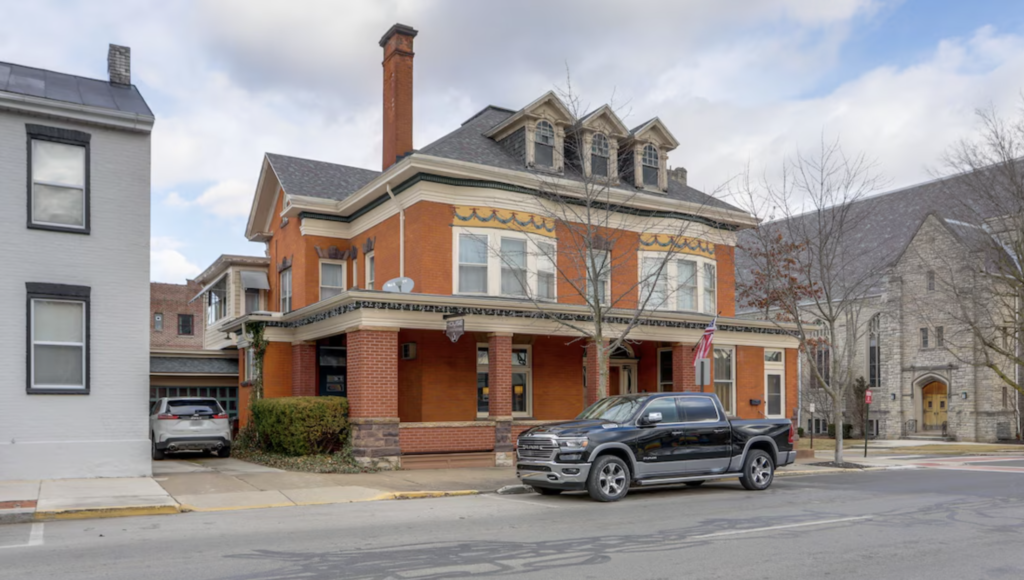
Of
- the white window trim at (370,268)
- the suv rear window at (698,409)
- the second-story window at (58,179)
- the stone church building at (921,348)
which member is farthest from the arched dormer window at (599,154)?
the stone church building at (921,348)

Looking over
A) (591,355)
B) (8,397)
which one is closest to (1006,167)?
(591,355)

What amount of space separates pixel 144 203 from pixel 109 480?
17.5ft

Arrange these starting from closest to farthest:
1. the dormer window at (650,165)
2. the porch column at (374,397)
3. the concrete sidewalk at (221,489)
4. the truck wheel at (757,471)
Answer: the concrete sidewalk at (221,489) → the truck wheel at (757,471) → the porch column at (374,397) → the dormer window at (650,165)

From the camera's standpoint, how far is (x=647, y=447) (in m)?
14.0

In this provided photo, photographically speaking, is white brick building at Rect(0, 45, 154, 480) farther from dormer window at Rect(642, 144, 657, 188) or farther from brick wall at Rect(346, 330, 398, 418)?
dormer window at Rect(642, 144, 657, 188)

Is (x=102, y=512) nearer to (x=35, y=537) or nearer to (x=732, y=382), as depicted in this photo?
(x=35, y=537)

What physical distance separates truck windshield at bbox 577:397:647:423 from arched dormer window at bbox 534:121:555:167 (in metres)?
9.78

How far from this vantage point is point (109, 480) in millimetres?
14781

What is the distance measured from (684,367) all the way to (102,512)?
50.4ft

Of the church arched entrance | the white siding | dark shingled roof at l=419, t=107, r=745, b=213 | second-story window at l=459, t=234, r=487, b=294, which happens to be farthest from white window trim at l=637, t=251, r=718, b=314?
the church arched entrance

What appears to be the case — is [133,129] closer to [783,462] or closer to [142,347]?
[142,347]

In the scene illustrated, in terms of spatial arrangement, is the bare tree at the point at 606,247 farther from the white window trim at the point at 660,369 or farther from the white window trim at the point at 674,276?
the white window trim at the point at 660,369

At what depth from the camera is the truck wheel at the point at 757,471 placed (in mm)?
15312

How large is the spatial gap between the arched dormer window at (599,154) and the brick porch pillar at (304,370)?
31.1 ft
